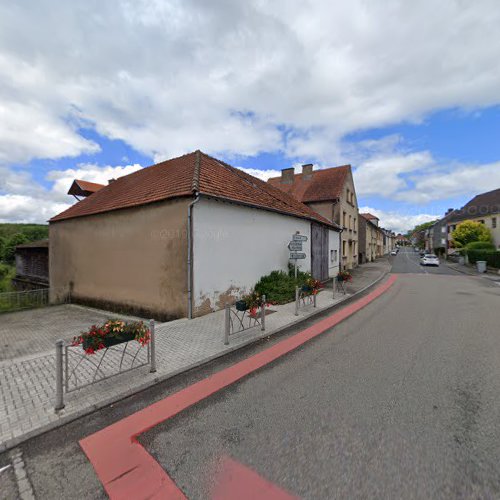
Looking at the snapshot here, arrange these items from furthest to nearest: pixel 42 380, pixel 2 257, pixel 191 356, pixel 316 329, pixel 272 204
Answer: pixel 2 257 < pixel 272 204 < pixel 316 329 < pixel 191 356 < pixel 42 380

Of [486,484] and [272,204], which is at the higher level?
[272,204]

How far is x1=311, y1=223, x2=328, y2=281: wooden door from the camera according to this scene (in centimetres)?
1512

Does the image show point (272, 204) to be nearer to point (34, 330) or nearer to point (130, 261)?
point (130, 261)

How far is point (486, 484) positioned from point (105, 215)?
12056 millimetres

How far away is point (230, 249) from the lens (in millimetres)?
8992

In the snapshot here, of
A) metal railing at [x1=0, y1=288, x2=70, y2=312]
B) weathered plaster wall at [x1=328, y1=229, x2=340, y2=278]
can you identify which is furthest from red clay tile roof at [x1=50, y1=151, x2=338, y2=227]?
weathered plaster wall at [x1=328, y1=229, x2=340, y2=278]

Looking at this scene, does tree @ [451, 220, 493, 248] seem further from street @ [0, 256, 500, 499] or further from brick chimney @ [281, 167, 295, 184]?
street @ [0, 256, 500, 499]

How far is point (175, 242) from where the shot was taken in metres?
7.89

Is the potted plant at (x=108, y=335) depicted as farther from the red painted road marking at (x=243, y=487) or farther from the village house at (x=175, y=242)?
the village house at (x=175, y=242)

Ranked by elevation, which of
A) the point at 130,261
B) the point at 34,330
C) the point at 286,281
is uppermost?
the point at 130,261

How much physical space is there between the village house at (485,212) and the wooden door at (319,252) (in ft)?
106

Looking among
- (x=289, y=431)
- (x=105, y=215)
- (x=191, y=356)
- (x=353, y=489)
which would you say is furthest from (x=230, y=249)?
(x=353, y=489)

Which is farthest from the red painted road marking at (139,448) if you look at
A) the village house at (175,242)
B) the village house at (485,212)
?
the village house at (485,212)

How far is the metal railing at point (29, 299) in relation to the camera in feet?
40.6
